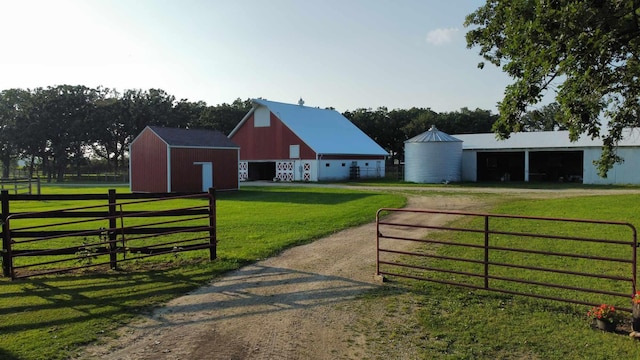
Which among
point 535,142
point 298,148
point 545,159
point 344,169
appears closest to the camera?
point 535,142

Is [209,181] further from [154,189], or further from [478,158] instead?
[478,158]

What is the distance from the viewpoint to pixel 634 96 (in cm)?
1085

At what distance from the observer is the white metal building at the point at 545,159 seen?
33156mm

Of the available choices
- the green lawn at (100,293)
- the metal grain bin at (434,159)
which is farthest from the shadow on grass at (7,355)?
the metal grain bin at (434,159)

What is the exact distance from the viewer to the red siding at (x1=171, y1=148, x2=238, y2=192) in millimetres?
30766

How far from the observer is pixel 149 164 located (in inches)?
1246

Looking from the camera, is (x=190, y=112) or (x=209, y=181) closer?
(x=209, y=181)

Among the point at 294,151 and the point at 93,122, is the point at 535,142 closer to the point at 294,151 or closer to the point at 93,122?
the point at 294,151

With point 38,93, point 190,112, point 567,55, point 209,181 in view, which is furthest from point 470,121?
point 567,55

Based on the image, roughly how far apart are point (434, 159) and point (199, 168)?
718 inches

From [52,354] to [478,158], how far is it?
137ft

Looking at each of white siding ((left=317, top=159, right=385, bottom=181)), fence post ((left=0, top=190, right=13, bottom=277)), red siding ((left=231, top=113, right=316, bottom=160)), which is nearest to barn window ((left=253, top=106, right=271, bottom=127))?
red siding ((left=231, top=113, right=316, bottom=160))

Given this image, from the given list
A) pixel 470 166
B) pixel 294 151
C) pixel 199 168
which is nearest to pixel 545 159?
pixel 470 166

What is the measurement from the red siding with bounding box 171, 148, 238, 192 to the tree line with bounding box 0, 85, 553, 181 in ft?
118
